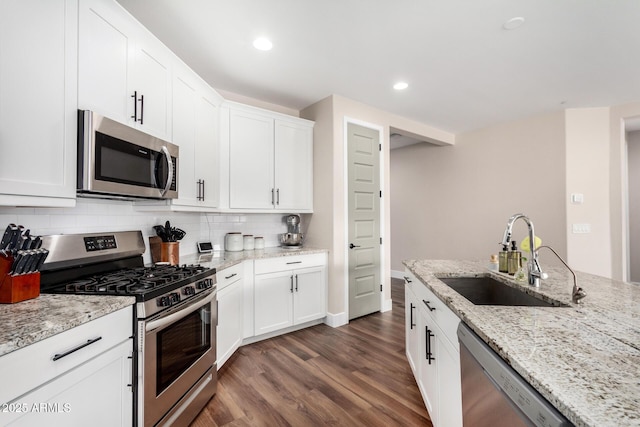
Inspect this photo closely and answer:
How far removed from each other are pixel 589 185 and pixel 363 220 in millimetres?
3069

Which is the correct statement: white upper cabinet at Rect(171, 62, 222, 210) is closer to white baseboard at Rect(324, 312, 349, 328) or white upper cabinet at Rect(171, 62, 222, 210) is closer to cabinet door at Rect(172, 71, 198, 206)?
cabinet door at Rect(172, 71, 198, 206)

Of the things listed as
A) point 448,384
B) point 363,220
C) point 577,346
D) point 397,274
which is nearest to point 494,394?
point 577,346

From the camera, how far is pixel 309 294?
3229 millimetres

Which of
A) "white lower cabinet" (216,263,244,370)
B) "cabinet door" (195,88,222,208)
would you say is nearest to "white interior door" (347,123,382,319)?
"white lower cabinet" (216,263,244,370)

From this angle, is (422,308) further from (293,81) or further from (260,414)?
(293,81)

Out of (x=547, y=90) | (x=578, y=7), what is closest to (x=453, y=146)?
(x=547, y=90)

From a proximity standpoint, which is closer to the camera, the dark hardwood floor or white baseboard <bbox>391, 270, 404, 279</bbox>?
the dark hardwood floor

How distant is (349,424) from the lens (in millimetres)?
1762

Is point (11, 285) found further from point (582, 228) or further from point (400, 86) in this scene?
point (582, 228)

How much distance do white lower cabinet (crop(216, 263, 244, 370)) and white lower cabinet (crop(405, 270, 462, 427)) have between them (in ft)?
4.82

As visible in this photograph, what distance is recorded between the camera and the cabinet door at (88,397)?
93 centimetres

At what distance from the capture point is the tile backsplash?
1585 mm

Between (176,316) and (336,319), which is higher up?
(176,316)

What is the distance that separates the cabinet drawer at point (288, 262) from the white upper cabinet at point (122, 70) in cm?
140
